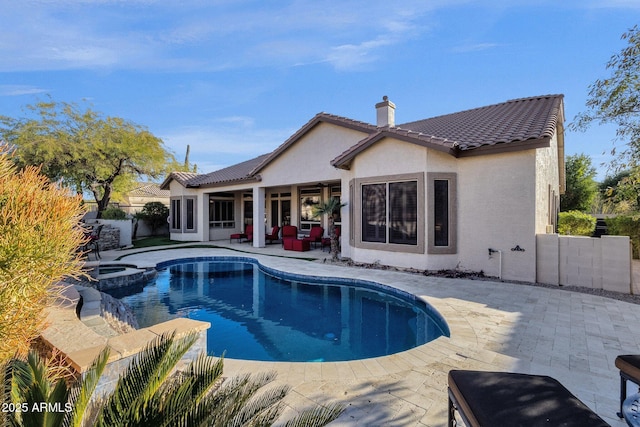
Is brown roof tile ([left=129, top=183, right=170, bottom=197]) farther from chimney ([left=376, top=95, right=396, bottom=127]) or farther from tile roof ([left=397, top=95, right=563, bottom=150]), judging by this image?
tile roof ([left=397, top=95, right=563, bottom=150])

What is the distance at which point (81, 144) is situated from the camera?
21.2 m

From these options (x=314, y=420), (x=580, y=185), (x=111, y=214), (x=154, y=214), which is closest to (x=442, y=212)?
(x=314, y=420)

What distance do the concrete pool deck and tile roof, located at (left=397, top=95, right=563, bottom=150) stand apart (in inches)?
195

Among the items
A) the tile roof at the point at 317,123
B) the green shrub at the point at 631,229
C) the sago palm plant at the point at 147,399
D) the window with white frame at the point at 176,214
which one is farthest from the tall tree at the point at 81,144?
the green shrub at the point at 631,229

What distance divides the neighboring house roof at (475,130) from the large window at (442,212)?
1.05m

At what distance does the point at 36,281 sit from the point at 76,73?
2142 cm

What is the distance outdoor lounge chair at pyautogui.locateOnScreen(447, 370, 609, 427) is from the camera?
2.32 metres

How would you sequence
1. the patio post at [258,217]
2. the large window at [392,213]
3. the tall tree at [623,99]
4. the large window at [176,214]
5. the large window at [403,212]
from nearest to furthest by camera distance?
the tall tree at [623,99]
the large window at [392,213]
the large window at [403,212]
the patio post at [258,217]
the large window at [176,214]

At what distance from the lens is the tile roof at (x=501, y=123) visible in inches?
395

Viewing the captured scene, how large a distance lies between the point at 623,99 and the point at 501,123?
3664 millimetres

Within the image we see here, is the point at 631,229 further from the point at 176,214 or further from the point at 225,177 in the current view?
the point at 176,214

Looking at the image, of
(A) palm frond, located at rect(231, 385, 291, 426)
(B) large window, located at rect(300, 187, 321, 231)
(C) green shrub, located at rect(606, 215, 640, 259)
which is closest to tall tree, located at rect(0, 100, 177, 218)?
(B) large window, located at rect(300, 187, 321, 231)

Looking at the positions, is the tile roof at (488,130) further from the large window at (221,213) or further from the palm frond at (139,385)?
the large window at (221,213)

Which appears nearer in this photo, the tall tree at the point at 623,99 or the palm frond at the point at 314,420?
the palm frond at the point at 314,420
